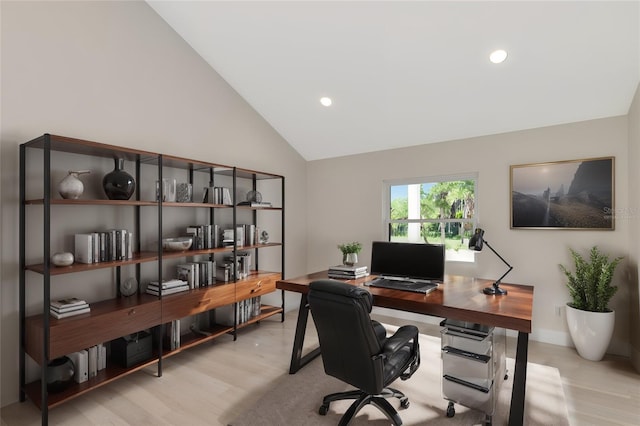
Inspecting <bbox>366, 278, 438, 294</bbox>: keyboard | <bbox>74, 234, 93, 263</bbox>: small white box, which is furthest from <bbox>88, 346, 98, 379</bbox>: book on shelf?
<bbox>366, 278, 438, 294</bbox>: keyboard

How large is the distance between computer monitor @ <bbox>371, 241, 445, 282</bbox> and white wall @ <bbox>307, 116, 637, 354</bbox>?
4.35 feet

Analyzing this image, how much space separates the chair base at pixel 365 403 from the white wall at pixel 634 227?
2.22 meters

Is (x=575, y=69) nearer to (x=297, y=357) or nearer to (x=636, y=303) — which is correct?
(x=636, y=303)

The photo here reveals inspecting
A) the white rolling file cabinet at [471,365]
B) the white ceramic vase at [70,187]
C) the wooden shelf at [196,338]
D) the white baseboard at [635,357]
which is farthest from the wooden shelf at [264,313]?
the white baseboard at [635,357]

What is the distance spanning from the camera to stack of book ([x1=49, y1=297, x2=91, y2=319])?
7.45 ft

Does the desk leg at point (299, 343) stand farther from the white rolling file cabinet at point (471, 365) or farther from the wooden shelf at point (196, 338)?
the white rolling file cabinet at point (471, 365)

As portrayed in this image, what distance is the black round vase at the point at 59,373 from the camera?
2209 mm

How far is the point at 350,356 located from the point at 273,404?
846 mm

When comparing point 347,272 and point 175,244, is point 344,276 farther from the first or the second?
point 175,244

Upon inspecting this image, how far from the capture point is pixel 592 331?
288 cm

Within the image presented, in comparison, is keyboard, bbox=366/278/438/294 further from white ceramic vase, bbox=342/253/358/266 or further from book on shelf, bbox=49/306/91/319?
book on shelf, bbox=49/306/91/319

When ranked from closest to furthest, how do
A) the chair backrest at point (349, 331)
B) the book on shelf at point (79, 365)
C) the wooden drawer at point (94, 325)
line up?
the chair backrest at point (349, 331), the wooden drawer at point (94, 325), the book on shelf at point (79, 365)

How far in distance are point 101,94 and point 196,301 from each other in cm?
203

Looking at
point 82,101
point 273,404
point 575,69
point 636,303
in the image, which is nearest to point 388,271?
point 273,404
